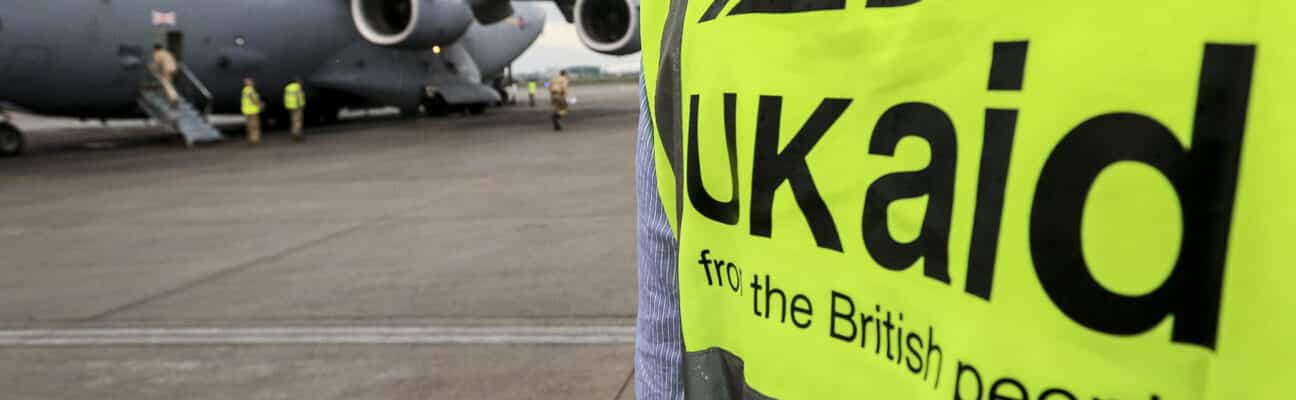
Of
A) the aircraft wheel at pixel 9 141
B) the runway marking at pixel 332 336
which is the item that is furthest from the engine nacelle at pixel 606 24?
the runway marking at pixel 332 336

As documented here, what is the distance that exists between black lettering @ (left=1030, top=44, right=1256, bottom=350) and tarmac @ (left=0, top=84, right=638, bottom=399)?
2835 mm

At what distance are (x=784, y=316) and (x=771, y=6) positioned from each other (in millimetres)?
292

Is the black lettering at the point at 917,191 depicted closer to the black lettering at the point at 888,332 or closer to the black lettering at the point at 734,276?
the black lettering at the point at 888,332

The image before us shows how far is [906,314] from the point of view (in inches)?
34.0

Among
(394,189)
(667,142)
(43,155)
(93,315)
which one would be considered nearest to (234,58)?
(43,155)

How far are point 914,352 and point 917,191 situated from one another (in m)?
0.13

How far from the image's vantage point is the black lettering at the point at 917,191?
2.63 feet

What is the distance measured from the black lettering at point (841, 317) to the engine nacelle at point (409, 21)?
49.6ft

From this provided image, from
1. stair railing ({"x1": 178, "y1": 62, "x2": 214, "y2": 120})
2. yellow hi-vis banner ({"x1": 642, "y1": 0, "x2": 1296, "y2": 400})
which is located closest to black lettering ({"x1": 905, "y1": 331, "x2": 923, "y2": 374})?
yellow hi-vis banner ({"x1": 642, "y1": 0, "x2": 1296, "y2": 400})

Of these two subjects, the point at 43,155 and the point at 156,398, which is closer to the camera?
the point at 156,398

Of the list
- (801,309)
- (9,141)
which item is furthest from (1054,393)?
(9,141)

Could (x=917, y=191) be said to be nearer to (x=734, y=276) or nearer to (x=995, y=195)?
(x=995, y=195)

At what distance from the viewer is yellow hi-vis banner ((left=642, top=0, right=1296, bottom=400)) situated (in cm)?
63

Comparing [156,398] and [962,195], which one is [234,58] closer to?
[156,398]
